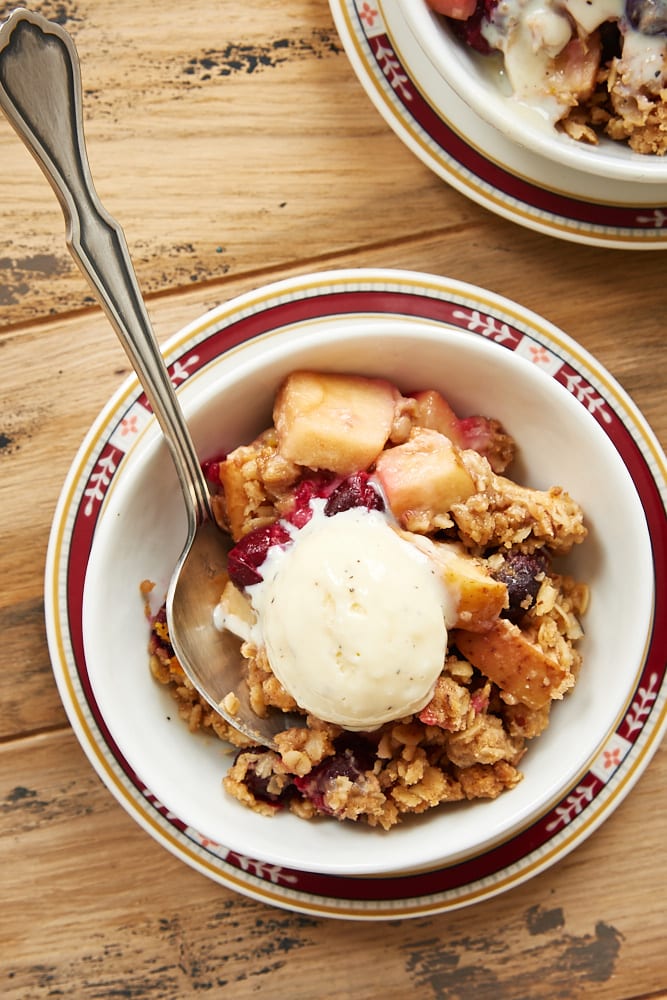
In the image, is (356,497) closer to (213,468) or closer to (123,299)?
(213,468)

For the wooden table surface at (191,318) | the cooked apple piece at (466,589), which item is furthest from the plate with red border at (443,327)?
the cooked apple piece at (466,589)

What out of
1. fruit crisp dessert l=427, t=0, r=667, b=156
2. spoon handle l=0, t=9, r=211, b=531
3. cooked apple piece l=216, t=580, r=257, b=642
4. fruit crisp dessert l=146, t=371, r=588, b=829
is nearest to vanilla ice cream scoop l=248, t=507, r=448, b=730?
fruit crisp dessert l=146, t=371, r=588, b=829

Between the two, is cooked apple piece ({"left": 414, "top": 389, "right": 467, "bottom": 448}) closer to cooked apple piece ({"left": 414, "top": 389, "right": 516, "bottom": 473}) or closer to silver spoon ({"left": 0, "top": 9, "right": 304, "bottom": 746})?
cooked apple piece ({"left": 414, "top": 389, "right": 516, "bottom": 473})

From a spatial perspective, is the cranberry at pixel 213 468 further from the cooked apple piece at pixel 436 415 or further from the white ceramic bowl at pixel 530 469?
the cooked apple piece at pixel 436 415

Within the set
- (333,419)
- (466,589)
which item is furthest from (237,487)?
(466,589)

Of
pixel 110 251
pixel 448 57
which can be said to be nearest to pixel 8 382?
pixel 110 251

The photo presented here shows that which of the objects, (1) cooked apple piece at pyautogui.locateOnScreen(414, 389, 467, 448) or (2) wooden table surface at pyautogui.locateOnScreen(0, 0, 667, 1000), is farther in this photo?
(2) wooden table surface at pyautogui.locateOnScreen(0, 0, 667, 1000)

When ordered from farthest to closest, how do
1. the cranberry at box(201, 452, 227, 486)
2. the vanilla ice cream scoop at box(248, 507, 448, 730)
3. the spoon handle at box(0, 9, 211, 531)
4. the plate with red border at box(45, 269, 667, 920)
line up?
the plate with red border at box(45, 269, 667, 920)
the cranberry at box(201, 452, 227, 486)
the vanilla ice cream scoop at box(248, 507, 448, 730)
the spoon handle at box(0, 9, 211, 531)

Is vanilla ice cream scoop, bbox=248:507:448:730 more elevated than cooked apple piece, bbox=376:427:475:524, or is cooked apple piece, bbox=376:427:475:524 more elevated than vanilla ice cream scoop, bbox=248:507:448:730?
cooked apple piece, bbox=376:427:475:524

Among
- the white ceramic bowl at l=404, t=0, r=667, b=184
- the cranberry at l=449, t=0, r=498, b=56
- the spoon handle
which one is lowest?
the spoon handle
